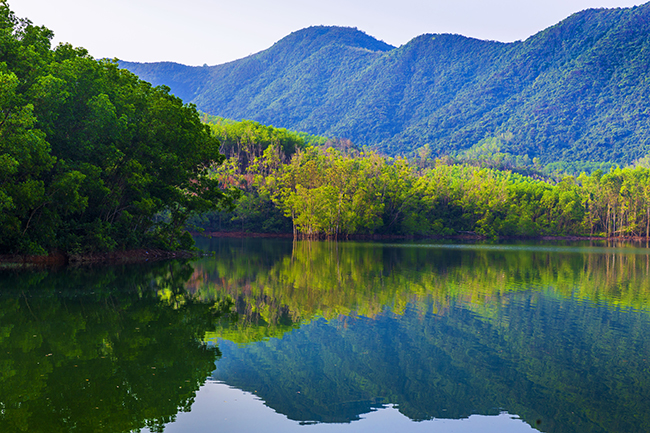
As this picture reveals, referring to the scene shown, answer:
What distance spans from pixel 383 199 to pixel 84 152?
5397 cm

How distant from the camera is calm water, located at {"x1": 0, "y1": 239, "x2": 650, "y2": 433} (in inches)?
294

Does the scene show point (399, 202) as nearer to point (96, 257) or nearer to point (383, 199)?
point (383, 199)

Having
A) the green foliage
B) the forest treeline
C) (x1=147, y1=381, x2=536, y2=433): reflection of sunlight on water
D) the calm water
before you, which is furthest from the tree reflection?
the green foliage

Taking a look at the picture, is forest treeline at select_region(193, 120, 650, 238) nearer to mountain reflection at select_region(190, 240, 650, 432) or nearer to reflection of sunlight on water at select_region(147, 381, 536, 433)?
mountain reflection at select_region(190, 240, 650, 432)

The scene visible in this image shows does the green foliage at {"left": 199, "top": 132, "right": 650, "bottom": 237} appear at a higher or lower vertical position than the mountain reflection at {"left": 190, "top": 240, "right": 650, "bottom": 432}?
higher

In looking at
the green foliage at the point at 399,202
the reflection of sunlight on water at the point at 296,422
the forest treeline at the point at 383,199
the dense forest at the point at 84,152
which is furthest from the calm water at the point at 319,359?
the green foliage at the point at 399,202

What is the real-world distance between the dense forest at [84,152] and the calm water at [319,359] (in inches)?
191

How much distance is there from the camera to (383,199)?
76.3 meters

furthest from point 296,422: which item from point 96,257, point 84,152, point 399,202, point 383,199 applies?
point 399,202

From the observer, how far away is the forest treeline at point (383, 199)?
7025 centimetres

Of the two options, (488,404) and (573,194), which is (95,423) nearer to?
(488,404)

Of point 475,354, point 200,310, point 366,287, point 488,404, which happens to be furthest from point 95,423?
point 366,287

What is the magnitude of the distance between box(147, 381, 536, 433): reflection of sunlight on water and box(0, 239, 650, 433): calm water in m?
0.03

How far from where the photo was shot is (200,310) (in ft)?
48.8
